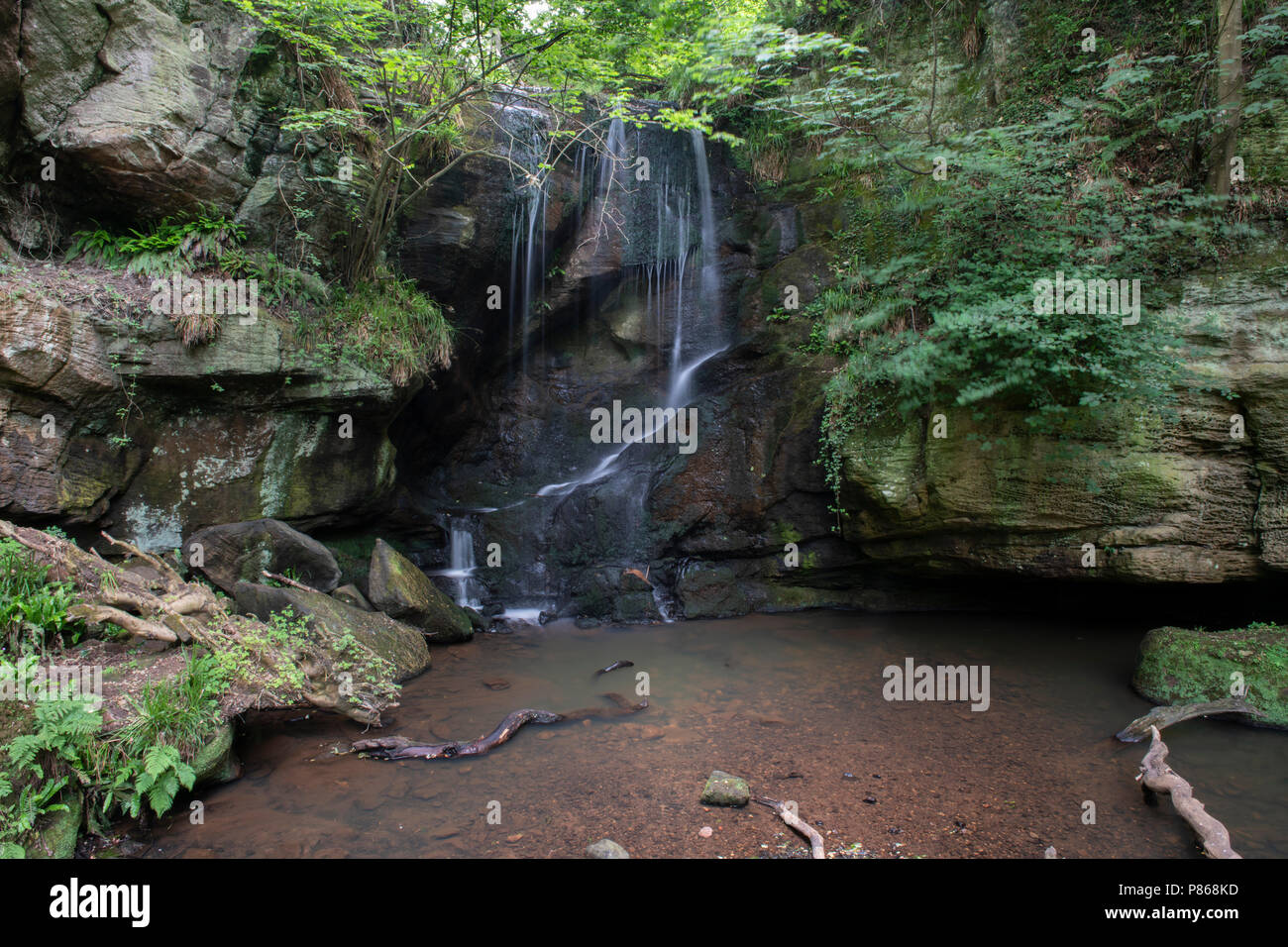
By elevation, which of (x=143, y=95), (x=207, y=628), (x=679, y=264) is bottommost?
(x=207, y=628)

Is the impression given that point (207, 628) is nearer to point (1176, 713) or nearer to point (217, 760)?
point (217, 760)

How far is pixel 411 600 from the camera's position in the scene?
6996 millimetres

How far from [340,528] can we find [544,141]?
20.4 ft

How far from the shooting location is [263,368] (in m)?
6.81

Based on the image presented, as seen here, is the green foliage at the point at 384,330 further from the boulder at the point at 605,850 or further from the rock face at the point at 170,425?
the boulder at the point at 605,850

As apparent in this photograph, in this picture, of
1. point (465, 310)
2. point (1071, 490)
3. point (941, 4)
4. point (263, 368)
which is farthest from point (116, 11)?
point (1071, 490)

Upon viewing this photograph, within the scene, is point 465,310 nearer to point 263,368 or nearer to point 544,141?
point 544,141

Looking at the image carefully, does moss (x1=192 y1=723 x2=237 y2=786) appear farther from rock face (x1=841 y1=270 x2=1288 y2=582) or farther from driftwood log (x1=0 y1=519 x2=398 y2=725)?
rock face (x1=841 y1=270 x2=1288 y2=582)

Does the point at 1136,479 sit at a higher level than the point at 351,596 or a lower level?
higher

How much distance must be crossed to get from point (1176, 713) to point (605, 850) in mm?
4411

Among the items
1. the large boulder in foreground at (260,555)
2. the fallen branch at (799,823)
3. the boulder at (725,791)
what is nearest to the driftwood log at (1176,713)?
the fallen branch at (799,823)

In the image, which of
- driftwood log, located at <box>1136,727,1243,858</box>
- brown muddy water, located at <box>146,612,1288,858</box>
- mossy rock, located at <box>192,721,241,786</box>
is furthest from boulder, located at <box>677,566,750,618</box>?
mossy rock, located at <box>192,721,241,786</box>

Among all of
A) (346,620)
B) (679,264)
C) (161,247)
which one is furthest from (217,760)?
(679,264)

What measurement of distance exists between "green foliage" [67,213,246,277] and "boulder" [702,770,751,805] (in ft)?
22.9
